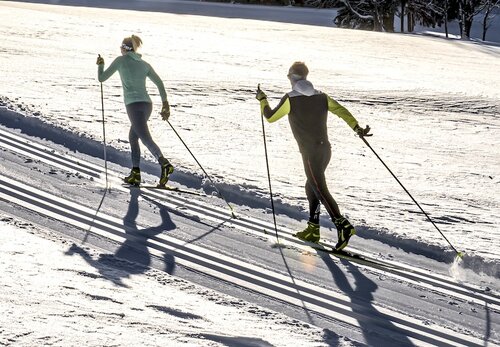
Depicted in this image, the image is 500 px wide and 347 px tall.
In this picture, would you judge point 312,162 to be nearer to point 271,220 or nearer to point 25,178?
point 271,220

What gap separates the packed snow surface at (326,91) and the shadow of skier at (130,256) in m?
1.97

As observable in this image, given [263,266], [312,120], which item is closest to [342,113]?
[312,120]

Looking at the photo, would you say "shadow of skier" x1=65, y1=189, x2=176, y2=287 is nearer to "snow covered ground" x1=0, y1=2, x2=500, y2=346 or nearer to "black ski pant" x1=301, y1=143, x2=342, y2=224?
"snow covered ground" x1=0, y1=2, x2=500, y2=346

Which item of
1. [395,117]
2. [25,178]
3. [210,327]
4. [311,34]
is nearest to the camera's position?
[210,327]

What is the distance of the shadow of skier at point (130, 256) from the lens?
7.25 metres

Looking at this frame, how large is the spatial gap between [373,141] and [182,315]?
8.93 m

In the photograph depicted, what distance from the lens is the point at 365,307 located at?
22.5 feet

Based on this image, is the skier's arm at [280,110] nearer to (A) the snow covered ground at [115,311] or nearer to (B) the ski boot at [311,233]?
(B) the ski boot at [311,233]

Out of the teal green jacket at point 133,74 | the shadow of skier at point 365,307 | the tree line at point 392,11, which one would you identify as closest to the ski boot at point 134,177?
the teal green jacket at point 133,74

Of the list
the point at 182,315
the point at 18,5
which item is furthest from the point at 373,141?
the point at 18,5

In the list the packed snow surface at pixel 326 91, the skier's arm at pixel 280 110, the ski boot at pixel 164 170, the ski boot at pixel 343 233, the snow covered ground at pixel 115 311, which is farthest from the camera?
the packed snow surface at pixel 326 91

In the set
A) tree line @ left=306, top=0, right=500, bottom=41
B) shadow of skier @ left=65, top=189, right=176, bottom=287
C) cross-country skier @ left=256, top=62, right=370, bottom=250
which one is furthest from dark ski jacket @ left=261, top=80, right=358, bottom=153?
tree line @ left=306, top=0, right=500, bottom=41

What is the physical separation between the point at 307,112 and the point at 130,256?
212cm

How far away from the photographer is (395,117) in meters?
17.5
